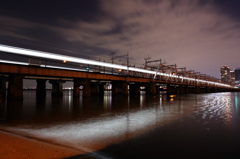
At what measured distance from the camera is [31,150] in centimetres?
593

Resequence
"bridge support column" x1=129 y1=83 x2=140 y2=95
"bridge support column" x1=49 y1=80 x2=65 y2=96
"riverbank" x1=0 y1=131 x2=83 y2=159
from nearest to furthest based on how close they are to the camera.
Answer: "riverbank" x1=0 y1=131 x2=83 y2=159 < "bridge support column" x1=49 y1=80 x2=65 y2=96 < "bridge support column" x1=129 y1=83 x2=140 y2=95

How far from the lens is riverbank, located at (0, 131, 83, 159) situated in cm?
541

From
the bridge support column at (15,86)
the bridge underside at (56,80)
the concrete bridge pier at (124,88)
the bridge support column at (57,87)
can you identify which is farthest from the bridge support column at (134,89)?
the bridge support column at (15,86)

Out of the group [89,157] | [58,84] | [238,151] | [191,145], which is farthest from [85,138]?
[58,84]

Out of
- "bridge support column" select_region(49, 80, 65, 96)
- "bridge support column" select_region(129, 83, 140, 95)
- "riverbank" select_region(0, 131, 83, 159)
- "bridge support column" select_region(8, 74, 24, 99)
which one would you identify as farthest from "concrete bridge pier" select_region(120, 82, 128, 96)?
"riverbank" select_region(0, 131, 83, 159)

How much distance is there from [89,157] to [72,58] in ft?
133

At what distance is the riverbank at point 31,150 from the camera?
5.41 metres

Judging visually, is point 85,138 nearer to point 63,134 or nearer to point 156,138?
point 63,134

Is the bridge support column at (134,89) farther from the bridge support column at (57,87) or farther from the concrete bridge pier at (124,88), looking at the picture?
the bridge support column at (57,87)

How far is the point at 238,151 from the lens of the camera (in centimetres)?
629

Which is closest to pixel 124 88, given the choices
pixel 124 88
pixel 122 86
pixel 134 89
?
pixel 124 88

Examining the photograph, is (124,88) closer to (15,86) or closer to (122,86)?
(122,86)

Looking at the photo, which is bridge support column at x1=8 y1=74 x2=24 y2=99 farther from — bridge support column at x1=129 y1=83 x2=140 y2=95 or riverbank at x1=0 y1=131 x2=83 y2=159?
bridge support column at x1=129 y1=83 x2=140 y2=95

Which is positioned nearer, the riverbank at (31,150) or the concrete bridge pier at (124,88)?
the riverbank at (31,150)
